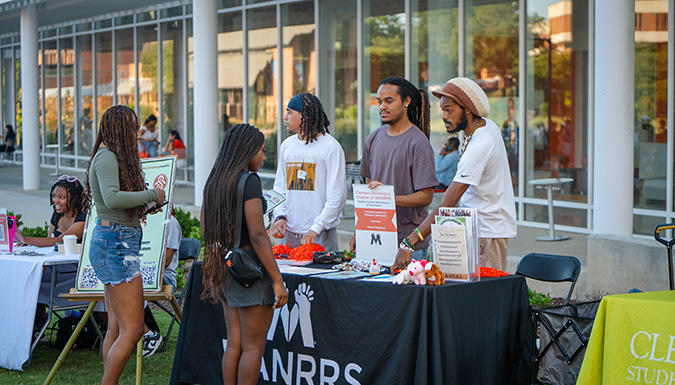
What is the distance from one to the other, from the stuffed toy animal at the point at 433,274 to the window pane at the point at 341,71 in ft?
33.2

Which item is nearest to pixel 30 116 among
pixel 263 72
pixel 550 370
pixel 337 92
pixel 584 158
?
pixel 263 72

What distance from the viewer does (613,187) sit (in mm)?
8227

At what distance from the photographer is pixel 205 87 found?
13.2 m

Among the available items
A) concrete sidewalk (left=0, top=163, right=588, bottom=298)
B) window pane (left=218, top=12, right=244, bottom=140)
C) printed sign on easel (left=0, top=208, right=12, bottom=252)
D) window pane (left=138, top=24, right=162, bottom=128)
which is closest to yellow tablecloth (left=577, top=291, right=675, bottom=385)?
concrete sidewalk (left=0, top=163, right=588, bottom=298)

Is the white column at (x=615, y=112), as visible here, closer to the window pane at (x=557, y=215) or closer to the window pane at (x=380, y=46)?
the window pane at (x=557, y=215)

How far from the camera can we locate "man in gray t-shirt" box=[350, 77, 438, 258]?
200 inches

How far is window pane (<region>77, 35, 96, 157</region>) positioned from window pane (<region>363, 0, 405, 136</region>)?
11449mm

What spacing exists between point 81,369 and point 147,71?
15.6 metres

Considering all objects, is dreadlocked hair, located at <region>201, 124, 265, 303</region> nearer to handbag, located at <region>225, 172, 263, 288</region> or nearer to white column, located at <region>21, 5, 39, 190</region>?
handbag, located at <region>225, 172, 263, 288</region>

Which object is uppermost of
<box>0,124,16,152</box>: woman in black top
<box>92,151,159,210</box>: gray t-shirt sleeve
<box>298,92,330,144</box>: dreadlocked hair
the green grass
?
<box>0,124,16,152</box>: woman in black top

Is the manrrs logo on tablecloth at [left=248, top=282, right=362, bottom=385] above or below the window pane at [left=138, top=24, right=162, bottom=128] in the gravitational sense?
below

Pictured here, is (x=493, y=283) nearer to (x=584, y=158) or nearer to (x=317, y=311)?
(x=317, y=311)

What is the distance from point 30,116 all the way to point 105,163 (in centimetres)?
1532

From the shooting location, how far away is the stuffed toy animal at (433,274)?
428 centimetres
